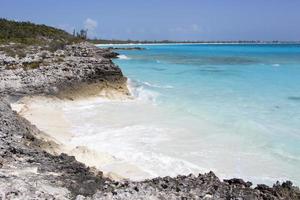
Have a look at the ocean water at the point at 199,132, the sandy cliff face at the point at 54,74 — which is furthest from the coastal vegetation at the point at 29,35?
the ocean water at the point at 199,132

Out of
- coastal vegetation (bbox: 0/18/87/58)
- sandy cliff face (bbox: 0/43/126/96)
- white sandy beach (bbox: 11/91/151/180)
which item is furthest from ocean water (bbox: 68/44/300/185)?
coastal vegetation (bbox: 0/18/87/58)

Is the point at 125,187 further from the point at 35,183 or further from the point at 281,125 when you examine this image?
the point at 281,125

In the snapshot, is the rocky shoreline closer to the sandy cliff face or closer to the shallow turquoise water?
the shallow turquoise water

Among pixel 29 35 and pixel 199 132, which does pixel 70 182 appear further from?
pixel 29 35

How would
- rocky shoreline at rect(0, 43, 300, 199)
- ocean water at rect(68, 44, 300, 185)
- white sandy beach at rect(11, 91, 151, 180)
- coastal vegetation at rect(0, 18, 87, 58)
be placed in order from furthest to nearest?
coastal vegetation at rect(0, 18, 87, 58) < ocean water at rect(68, 44, 300, 185) < white sandy beach at rect(11, 91, 151, 180) < rocky shoreline at rect(0, 43, 300, 199)

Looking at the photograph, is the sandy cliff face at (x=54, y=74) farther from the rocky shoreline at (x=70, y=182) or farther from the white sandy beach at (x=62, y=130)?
the rocky shoreline at (x=70, y=182)

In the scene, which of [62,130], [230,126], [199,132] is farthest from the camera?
[230,126]

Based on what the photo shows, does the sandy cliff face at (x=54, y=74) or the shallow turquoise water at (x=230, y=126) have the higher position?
the sandy cliff face at (x=54, y=74)

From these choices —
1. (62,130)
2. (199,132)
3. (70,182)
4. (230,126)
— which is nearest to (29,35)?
(62,130)

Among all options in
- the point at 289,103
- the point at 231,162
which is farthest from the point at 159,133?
the point at 289,103

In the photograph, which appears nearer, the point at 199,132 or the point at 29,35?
the point at 199,132

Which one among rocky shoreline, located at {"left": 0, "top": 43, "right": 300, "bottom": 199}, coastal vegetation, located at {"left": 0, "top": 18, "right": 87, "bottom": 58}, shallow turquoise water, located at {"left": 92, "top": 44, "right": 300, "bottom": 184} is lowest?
shallow turquoise water, located at {"left": 92, "top": 44, "right": 300, "bottom": 184}

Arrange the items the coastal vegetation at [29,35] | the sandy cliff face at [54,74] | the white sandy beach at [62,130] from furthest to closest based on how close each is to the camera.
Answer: the coastal vegetation at [29,35] < the sandy cliff face at [54,74] < the white sandy beach at [62,130]

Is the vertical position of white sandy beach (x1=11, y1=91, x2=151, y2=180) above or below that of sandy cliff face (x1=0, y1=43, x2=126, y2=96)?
below
